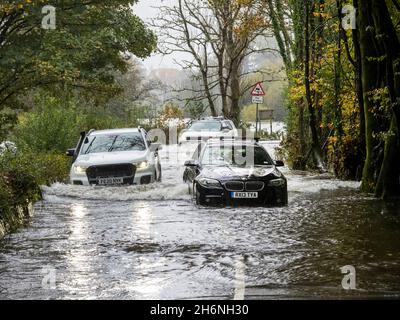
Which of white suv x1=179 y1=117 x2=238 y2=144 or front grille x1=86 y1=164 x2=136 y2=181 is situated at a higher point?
white suv x1=179 y1=117 x2=238 y2=144

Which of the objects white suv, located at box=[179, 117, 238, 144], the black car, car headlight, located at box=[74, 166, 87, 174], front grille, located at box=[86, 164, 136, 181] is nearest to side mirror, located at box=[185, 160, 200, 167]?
the black car

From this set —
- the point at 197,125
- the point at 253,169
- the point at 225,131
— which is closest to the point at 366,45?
the point at 253,169

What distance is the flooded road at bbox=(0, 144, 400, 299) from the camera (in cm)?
799

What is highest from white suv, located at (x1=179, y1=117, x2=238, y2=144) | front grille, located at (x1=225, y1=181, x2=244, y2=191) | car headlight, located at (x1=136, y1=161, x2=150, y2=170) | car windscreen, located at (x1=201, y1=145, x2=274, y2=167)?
white suv, located at (x1=179, y1=117, x2=238, y2=144)

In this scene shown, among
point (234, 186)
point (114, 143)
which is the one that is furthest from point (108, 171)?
point (234, 186)

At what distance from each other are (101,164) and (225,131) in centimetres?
1685

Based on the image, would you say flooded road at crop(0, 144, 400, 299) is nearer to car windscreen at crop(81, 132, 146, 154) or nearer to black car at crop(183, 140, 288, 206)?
black car at crop(183, 140, 288, 206)

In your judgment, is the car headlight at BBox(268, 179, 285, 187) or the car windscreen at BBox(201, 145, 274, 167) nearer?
the car headlight at BBox(268, 179, 285, 187)

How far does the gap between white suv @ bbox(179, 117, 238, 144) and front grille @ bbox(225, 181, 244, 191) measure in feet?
62.4

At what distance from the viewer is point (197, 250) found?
410 inches

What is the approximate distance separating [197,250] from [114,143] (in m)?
9.22

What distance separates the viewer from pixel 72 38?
24109 mm

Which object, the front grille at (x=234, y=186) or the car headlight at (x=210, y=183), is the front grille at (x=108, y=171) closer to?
the car headlight at (x=210, y=183)

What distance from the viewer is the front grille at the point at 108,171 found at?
694 inches
